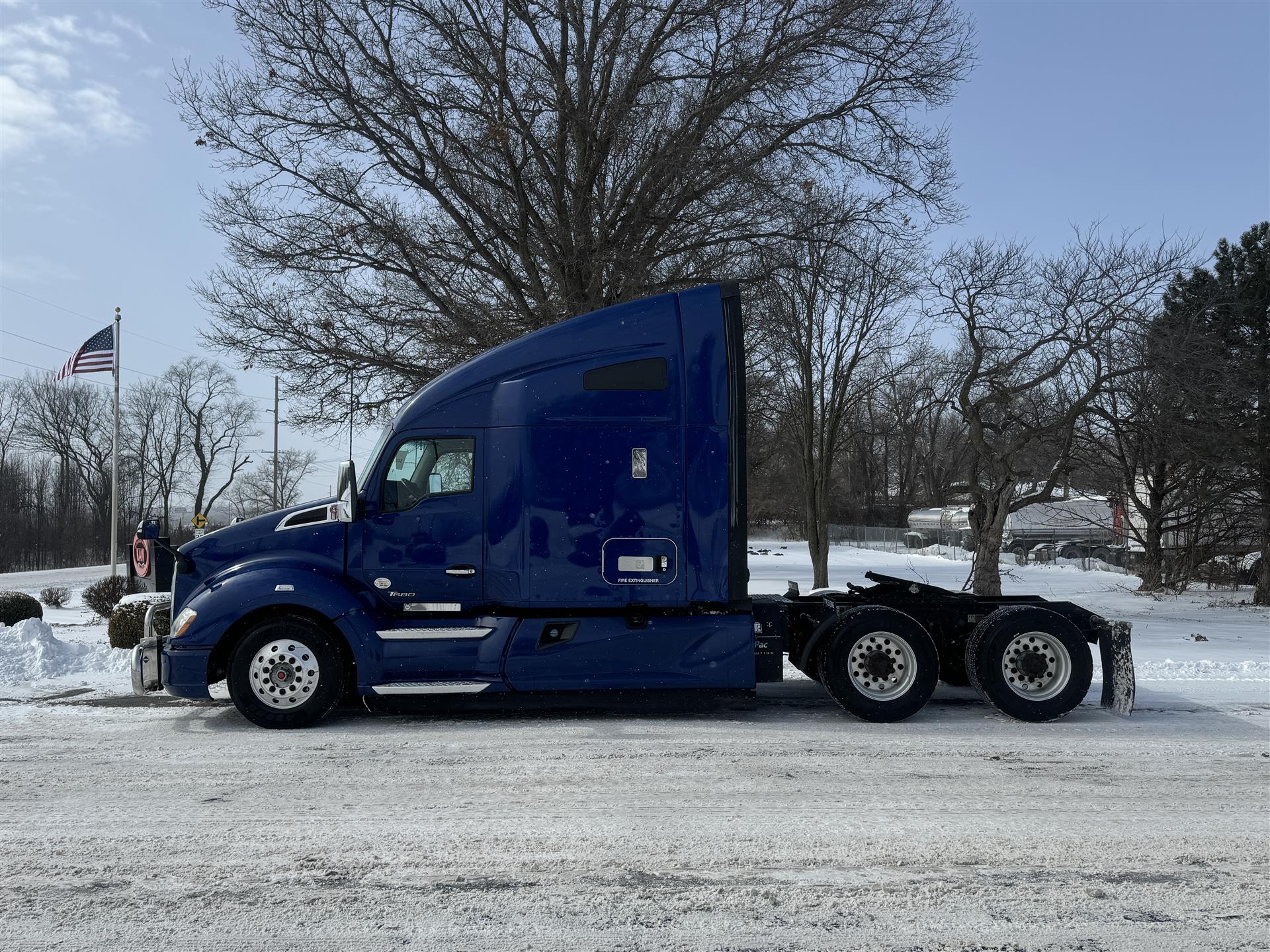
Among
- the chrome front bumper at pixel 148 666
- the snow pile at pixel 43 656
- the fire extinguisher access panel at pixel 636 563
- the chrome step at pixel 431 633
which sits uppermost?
the fire extinguisher access panel at pixel 636 563

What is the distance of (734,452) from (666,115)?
1032 centimetres

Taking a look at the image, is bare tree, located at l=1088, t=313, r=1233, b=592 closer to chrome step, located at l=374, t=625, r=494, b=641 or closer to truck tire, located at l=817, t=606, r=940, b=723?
truck tire, located at l=817, t=606, r=940, b=723

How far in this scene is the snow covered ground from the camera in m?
3.83

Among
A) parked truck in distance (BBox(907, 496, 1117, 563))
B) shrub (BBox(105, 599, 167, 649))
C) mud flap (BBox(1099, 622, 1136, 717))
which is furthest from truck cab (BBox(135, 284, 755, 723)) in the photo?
parked truck in distance (BBox(907, 496, 1117, 563))

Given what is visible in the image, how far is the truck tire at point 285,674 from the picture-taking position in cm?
749

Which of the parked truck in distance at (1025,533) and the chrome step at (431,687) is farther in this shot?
the parked truck in distance at (1025,533)

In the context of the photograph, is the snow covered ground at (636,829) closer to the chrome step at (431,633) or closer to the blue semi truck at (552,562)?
the blue semi truck at (552,562)

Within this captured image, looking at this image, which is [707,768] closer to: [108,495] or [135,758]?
[135,758]

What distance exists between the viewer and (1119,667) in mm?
8023

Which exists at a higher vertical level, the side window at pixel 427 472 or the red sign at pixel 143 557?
the side window at pixel 427 472

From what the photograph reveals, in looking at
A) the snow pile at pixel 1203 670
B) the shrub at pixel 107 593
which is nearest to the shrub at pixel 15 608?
the shrub at pixel 107 593

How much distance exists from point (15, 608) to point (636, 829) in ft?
42.6

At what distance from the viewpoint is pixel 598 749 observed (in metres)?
6.77

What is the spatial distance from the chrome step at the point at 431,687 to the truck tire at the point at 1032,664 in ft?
13.8
